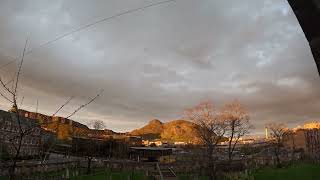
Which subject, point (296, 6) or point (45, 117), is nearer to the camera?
point (296, 6)

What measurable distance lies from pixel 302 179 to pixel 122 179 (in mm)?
24591

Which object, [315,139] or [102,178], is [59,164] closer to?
[102,178]

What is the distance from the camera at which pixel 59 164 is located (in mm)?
60031

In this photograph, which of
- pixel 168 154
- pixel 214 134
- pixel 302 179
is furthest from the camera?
pixel 168 154

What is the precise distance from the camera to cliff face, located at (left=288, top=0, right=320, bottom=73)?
2212 mm

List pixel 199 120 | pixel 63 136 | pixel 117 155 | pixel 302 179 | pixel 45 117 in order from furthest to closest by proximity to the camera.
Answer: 1. pixel 63 136
2. pixel 117 155
3. pixel 199 120
4. pixel 302 179
5. pixel 45 117

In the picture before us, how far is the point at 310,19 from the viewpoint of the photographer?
7.41 feet

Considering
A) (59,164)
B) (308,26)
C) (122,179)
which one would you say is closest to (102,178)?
(122,179)

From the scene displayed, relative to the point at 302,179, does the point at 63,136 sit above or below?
above

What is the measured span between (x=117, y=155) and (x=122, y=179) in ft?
177

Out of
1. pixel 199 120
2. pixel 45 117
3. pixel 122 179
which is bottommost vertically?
pixel 122 179

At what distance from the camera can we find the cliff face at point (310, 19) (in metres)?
2.21

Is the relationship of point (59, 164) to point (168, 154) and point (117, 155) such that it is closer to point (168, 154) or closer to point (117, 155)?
point (117, 155)

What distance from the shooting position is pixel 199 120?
74.2 metres
